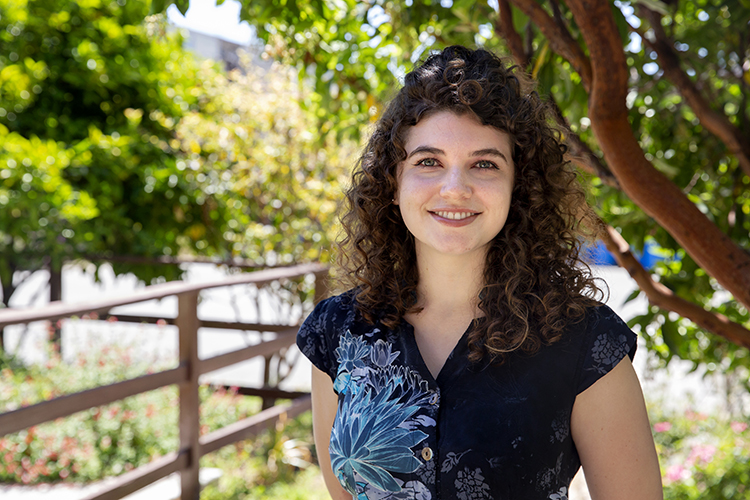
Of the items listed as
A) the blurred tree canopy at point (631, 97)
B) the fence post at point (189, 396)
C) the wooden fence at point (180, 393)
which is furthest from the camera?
the fence post at point (189, 396)

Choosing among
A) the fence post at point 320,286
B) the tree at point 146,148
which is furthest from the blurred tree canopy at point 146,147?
the fence post at point 320,286

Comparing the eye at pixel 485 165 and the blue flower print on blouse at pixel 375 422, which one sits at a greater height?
the eye at pixel 485 165

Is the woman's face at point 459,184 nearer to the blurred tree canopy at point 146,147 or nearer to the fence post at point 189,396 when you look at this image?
the fence post at point 189,396

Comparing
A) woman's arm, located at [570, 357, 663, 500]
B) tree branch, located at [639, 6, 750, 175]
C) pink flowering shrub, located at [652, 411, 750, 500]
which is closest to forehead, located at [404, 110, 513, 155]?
woman's arm, located at [570, 357, 663, 500]

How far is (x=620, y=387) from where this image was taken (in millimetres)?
1248

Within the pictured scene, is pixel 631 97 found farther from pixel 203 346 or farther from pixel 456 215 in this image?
pixel 203 346

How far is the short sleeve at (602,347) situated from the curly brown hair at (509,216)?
1.8 inches

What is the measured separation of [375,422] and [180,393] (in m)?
2.30

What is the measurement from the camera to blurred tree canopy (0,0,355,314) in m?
5.12

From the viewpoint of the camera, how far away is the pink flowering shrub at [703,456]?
388 cm

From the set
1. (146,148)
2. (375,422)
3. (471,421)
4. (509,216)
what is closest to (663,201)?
(509,216)

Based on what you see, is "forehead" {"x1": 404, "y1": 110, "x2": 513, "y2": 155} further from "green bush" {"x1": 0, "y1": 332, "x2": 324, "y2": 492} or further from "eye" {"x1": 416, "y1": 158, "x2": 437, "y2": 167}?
"green bush" {"x1": 0, "y1": 332, "x2": 324, "y2": 492}

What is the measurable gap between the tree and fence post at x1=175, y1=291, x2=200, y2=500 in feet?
6.14

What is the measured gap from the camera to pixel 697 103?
6.72ft
